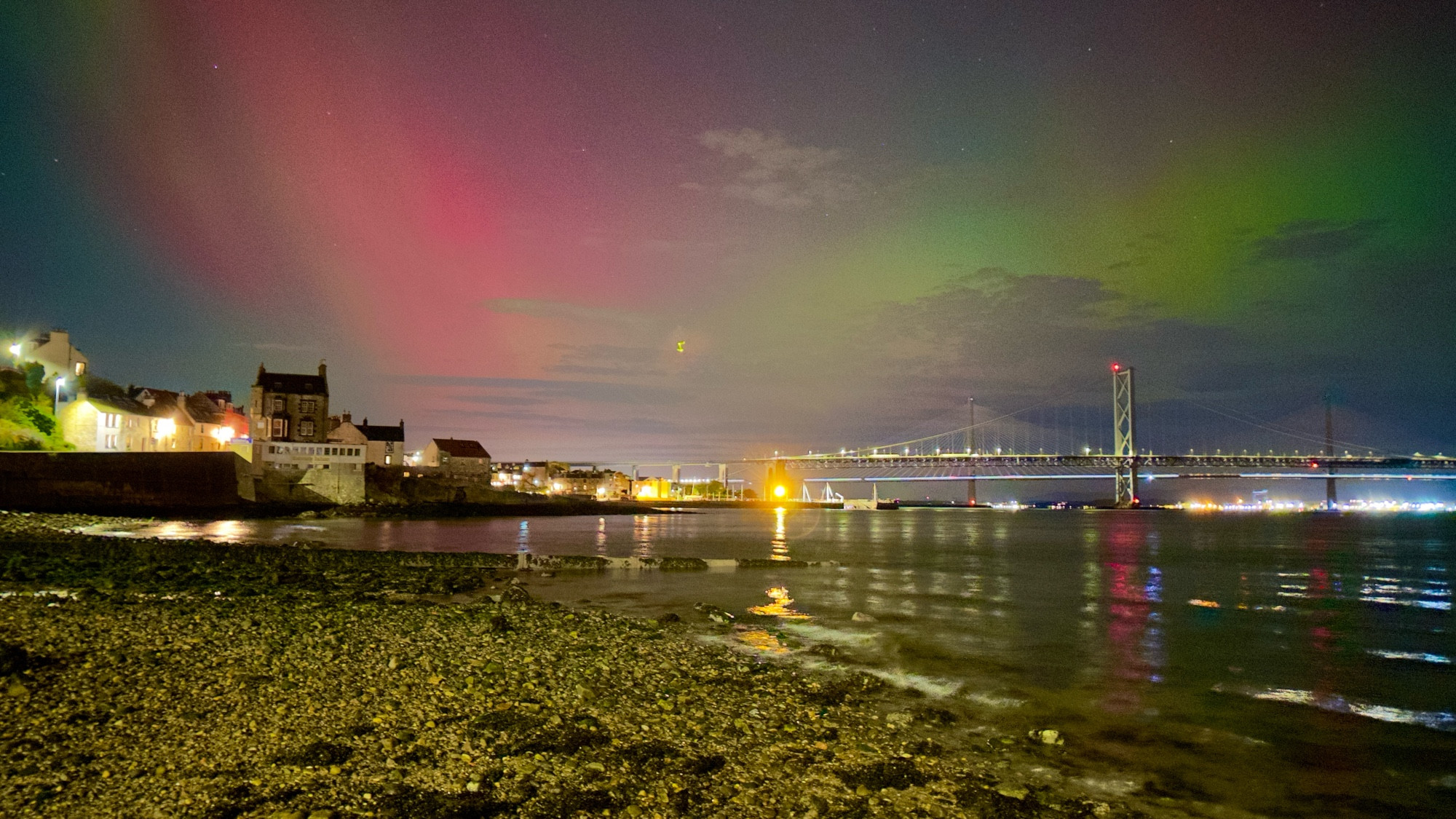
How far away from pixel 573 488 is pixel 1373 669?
13401 centimetres

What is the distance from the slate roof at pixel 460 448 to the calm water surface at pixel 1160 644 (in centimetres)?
5454

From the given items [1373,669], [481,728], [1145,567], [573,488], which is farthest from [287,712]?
[573,488]

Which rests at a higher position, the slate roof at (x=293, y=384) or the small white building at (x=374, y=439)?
the slate roof at (x=293, y=384)

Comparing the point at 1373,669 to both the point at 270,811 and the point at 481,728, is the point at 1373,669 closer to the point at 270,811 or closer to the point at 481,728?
the point at 481,728

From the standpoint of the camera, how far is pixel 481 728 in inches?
284

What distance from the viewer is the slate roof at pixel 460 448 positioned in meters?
95.1

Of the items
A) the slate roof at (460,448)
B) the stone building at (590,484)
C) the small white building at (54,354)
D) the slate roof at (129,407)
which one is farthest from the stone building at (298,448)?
the stone building at (590,484)

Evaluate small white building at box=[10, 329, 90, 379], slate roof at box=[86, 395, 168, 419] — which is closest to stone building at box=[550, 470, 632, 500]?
slate roof at box=[86, 395, 168, 419]

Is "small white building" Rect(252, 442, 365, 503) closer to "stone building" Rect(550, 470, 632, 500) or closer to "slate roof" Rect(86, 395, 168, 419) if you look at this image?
"slate roof" Rect(86, 395, 168, 419)

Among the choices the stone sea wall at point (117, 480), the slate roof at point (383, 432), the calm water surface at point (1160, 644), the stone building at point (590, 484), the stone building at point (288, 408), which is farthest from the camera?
the stone building at point (590, 484)

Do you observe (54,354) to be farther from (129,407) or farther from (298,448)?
(298,448)

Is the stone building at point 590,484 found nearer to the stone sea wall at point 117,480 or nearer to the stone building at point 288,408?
the stone building at point 288,408

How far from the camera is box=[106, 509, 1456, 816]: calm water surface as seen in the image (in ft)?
26.9

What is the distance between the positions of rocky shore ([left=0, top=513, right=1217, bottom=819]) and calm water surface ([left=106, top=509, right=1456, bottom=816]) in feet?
4.90
